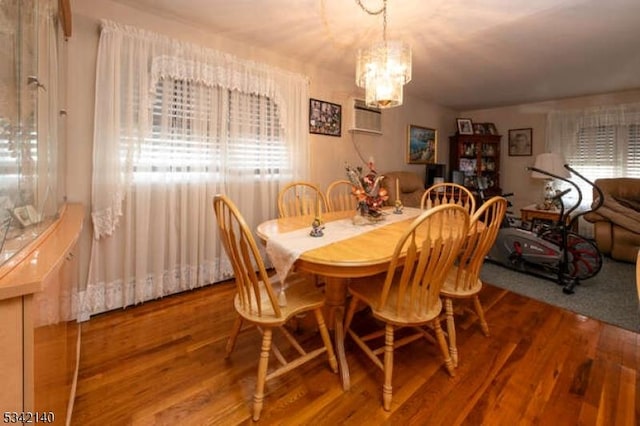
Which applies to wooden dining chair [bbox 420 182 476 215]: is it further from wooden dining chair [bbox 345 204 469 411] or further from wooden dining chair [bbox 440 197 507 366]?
wooden dining chair [bbox 345 204 469 411]

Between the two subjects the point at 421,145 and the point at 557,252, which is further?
the point at 421,145

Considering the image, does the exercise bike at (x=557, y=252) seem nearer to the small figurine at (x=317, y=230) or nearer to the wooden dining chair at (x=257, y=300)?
the small figurine at (x=317, y=230)

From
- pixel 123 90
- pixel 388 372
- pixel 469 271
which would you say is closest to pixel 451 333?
pixel 469 271

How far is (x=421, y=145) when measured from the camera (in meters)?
5.08

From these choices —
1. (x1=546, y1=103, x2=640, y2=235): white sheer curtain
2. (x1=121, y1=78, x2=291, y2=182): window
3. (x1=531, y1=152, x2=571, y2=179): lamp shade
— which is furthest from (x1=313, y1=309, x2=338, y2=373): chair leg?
(x1=546, y1=103, x2=640, y2=235): white sheer curtain

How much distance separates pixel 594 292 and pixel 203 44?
13.4 ft

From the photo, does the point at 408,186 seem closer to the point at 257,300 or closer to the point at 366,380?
the point at 366,380

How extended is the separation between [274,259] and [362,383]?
2.58 feet

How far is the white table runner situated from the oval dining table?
0.9 inches

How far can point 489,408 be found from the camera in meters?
1.42

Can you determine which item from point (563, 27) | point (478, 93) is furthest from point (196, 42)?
point (478, 93)

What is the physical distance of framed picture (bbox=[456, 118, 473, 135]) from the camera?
5434 mm

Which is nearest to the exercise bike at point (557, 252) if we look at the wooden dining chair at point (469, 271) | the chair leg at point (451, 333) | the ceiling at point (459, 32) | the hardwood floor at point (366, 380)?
the hardwood floor at point (366, 380)

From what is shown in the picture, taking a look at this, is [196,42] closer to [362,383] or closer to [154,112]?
[154,112]
